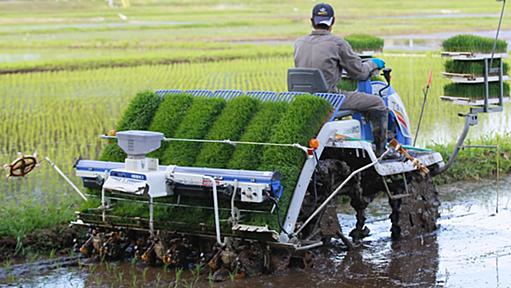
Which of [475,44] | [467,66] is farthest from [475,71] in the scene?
[475,44]

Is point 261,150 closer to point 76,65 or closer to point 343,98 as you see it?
point 343,98

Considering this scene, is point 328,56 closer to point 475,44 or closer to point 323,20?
point 323,20

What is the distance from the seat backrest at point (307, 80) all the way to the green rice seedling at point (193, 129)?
57 cm

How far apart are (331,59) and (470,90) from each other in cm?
210

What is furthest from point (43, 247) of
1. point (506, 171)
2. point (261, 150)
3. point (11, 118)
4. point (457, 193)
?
point (11, 118)

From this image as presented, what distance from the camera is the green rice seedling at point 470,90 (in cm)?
929

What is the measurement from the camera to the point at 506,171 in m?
11.2

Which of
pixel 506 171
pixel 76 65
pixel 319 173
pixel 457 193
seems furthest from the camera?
pixel 76 65

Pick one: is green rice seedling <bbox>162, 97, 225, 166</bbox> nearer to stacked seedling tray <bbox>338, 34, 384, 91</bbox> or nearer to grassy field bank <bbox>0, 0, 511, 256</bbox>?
grassy field bank <bbox>0, 0, 511, 256</bbox>

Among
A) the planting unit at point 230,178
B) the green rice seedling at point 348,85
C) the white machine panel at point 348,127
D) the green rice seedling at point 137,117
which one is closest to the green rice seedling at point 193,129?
the planting unit at point 230,178

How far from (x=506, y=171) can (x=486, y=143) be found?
2.32 feet

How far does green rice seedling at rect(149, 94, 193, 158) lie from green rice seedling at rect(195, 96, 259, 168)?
35 cm

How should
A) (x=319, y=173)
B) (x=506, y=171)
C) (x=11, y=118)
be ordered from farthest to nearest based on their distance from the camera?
(x=11, y=118) < (x=506, y=171) < (x=319, y=173)

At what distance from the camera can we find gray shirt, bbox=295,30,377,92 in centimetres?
773
